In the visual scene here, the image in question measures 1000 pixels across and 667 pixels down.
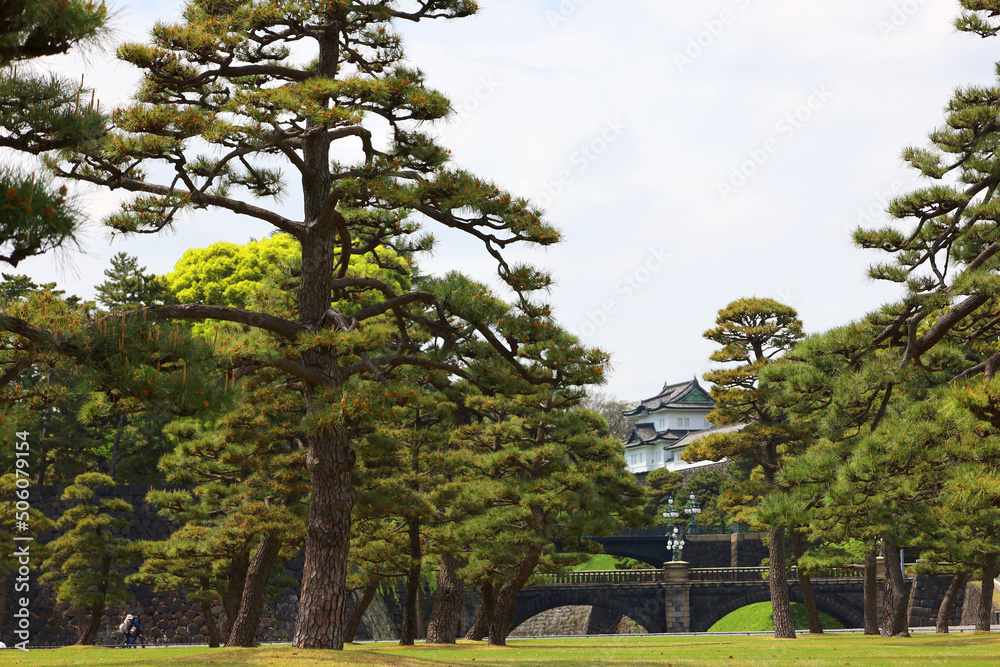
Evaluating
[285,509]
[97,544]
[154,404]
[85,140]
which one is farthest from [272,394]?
[97,544]

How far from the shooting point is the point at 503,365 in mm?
10578

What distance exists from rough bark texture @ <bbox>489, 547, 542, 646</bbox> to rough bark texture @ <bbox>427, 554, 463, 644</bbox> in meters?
0.80

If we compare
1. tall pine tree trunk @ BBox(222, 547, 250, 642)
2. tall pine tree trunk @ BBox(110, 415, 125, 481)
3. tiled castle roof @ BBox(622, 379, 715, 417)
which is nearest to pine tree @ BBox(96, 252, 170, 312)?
tall pine tree trunk @ BBox(110, 415, 125, 481)

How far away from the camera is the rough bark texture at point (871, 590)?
71.0ft

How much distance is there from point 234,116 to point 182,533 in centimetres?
893

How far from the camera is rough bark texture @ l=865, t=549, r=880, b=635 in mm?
21634

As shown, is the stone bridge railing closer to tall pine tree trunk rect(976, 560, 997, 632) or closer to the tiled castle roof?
tall pine tree trunk rect(976, 560, 997, 632)

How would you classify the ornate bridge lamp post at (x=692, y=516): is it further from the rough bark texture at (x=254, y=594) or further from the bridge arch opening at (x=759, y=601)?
the rough bark texture at (x=254, y=594)

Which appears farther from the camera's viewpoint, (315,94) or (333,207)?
(333,207)

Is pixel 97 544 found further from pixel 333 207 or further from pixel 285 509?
pixel 333 207

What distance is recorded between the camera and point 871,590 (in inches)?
888

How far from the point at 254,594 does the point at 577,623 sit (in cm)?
2865

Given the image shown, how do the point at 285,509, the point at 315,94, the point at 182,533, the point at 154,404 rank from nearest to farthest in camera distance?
the point at 154,404 < the point at 315,94 < the point at 285,509 < the point at 182,533

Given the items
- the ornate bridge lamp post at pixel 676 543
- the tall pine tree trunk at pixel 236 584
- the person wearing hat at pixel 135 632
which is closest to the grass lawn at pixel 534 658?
the tall pine tree trunk at pixel 236 584
